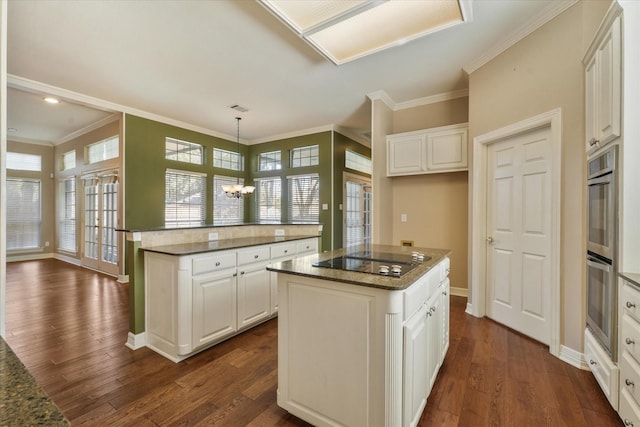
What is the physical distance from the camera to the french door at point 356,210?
6.13m

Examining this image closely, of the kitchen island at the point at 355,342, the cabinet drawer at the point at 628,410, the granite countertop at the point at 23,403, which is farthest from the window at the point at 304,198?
the granite countertop at the point at 23,403

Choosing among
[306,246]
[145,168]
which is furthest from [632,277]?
[145,168]

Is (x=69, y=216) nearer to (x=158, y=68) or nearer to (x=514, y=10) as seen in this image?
(x=158, y=68)

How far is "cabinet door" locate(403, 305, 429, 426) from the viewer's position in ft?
4.59

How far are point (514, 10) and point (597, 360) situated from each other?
2.82 m

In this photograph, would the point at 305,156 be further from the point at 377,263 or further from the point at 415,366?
the point at 415,366

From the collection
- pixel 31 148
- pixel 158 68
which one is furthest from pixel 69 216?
pixel 158 68

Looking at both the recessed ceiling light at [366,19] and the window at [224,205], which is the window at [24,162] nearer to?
the window at [224,205]

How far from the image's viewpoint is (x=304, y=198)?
6.08 m

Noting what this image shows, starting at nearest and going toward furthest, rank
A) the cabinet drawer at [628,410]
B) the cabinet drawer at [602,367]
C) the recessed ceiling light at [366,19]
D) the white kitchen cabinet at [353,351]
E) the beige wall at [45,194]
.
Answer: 1. the white kitchen cabinet at [353,351]
2. the cabinet drawer at [628,410]
3. the cabinet drawer at [602,367]
4. the recessed ceiling light at [366,19]
5. the beige wall at [45,194]

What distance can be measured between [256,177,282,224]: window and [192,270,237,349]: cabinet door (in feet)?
12.5

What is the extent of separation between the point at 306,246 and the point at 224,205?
3.57 m

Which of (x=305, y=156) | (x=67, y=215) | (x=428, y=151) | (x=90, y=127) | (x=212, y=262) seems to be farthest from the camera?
(x=67, y=215)

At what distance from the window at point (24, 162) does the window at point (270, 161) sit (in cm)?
547
